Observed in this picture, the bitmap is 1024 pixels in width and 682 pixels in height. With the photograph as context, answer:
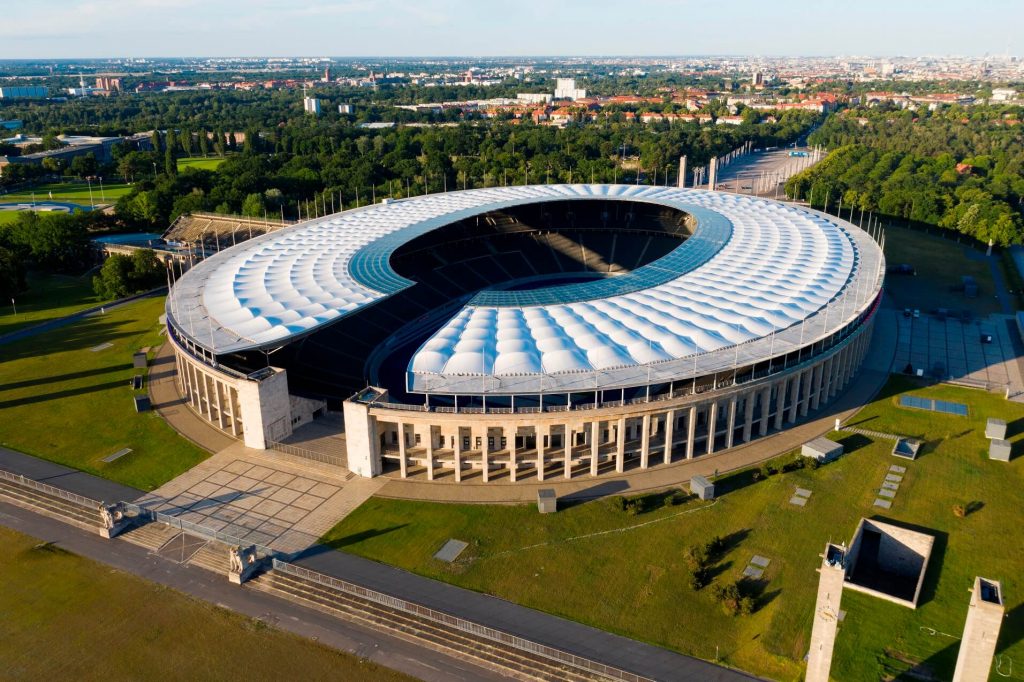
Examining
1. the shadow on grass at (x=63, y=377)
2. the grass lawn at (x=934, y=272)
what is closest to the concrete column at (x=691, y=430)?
the grass lawn at (x=934, y=272)

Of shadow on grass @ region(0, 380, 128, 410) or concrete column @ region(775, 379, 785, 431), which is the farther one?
shadow on grass @ region(0, 380, 128, 410)

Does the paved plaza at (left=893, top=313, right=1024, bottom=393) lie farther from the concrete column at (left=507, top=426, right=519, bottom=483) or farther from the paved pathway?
the paved pathway

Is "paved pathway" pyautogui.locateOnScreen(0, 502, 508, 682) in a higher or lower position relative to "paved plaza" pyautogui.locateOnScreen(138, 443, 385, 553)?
lower

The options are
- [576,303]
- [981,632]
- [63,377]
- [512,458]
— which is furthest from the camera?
[63,377]

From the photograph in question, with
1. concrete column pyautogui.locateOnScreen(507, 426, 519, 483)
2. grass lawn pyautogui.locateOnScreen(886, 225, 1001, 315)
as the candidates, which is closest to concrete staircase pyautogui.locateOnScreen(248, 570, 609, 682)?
concrete column pyautogui.locateOnScreen(507, 426, 519, 483)

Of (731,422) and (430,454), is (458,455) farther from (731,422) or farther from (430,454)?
(731,422)

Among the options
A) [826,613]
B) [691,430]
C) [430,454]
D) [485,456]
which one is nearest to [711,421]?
[691,430]
